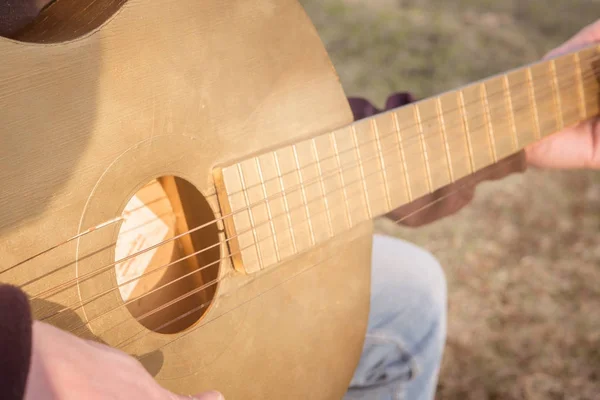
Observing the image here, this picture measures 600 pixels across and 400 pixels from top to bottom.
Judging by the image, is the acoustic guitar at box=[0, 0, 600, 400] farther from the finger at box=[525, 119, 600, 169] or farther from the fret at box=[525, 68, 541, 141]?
the finger at box=[525, 119, 600, 169]

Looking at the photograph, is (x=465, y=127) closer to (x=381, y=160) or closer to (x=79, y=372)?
(x=381, y=160)

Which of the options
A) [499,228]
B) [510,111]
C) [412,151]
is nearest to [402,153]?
[412,151]

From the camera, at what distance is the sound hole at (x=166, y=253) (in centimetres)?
65

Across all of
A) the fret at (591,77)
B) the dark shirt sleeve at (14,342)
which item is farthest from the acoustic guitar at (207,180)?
the fret at (591,77)

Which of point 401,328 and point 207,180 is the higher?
point 207,180

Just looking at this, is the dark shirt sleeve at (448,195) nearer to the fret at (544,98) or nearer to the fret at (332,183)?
the fret at (544,98)

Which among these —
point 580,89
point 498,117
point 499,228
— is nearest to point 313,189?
point 498,117

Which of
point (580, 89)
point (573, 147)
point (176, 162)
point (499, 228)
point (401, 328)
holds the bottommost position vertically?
point (499, 228)

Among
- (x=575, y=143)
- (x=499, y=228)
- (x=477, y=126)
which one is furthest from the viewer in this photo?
(x=499, y=228)

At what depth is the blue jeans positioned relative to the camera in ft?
3.06

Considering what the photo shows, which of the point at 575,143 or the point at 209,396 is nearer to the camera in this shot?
the point at 209,396

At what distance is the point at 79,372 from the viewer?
414 mm

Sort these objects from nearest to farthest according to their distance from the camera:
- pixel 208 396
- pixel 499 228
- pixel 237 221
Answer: pixel 208 396 → pixel 237 221 → pixel 499 228

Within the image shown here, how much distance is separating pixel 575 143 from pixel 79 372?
97cm
